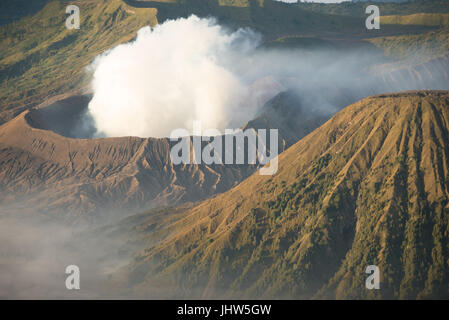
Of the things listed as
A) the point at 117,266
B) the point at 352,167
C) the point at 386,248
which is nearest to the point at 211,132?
the point at 117,266

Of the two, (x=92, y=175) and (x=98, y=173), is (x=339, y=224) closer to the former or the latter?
(x=98, y=173)

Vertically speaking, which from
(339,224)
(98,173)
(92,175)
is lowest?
(339,224)

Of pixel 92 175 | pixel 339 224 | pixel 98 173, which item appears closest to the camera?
pixel 339 224

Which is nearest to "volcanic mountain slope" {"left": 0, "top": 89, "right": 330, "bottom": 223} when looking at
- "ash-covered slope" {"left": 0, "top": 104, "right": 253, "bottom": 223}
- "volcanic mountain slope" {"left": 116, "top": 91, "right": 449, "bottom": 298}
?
"ash-covered slope" {"left": 0, "top": 104, "right": 253, "bottom": 223}

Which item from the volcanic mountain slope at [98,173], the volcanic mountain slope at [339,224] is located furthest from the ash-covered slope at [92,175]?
the volcanic mountain slope at [339,224]

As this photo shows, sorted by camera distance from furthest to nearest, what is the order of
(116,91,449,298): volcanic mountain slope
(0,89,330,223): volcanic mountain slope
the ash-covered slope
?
(0,89,330,223): volcanic mountain slope, the ash-covered slope, (116,91,449,298): volcanic mountain slope

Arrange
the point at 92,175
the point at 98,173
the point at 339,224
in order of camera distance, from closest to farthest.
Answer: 1. the point at 339,224
2. the point at 92,175
3. the point at 98,173

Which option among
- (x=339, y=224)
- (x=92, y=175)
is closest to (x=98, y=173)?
(x=92, y=175)

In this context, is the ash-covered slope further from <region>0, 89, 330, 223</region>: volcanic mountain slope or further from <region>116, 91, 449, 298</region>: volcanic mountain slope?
<region>116, 91, 449, 298</region>: volcanic mountain slope

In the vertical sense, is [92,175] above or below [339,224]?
above
